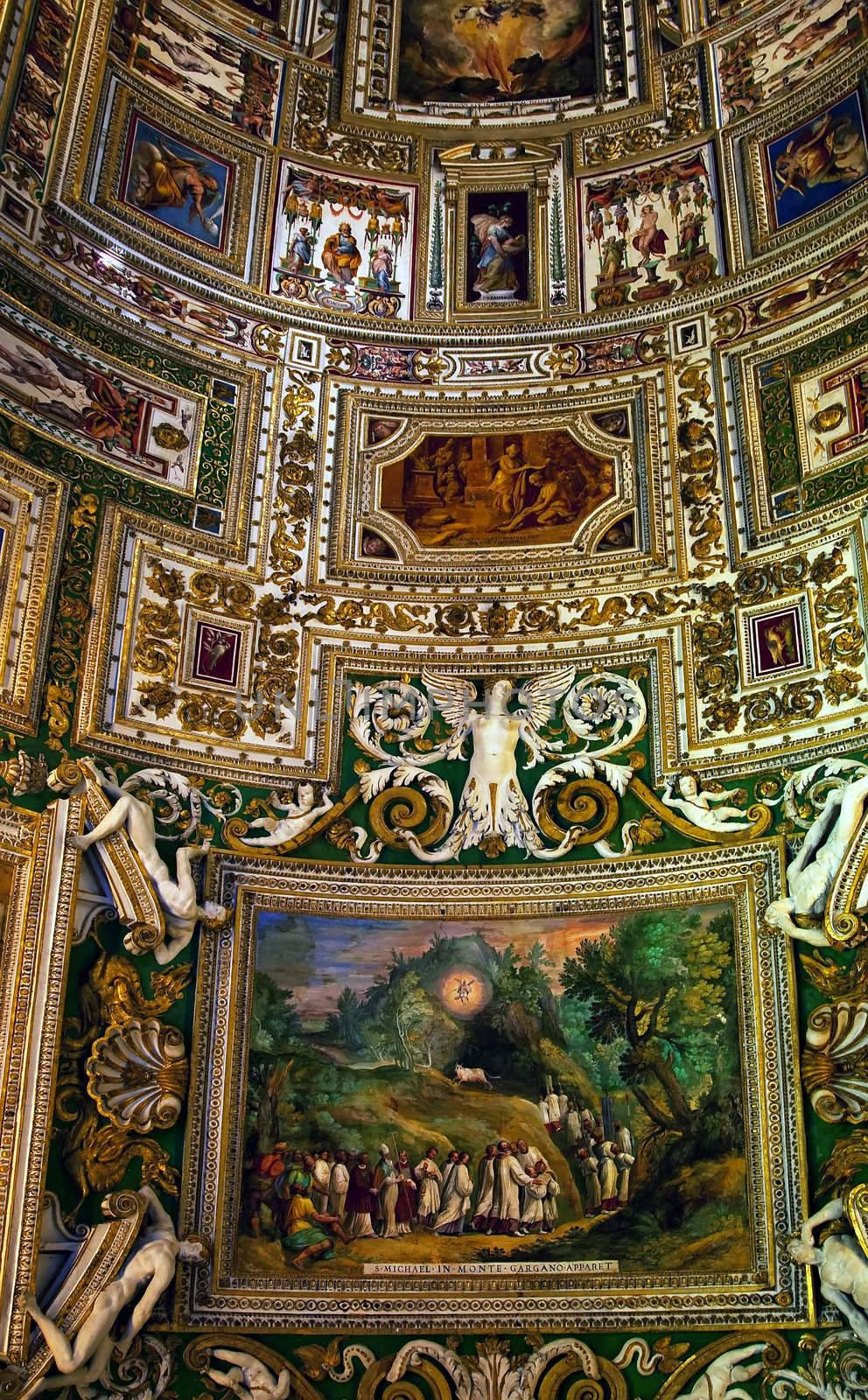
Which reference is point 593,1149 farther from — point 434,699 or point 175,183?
point 175,183

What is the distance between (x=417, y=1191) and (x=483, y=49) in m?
12.6

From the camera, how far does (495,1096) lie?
46.6 ft

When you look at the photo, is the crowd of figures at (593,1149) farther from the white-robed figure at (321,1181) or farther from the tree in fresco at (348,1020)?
the white-robed figure at (321,1181)

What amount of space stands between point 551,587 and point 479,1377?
747 centimetres

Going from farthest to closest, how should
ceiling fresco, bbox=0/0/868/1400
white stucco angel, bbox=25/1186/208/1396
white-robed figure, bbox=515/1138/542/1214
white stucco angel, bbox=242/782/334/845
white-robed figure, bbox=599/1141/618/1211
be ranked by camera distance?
white stucco angel, bbox=242/782/334/845 → white-robed figure, bbox=515/1138/542/1214 → white-robed figure, bbox=599/1141/618/1211 → ceiling fresco, bbox=0/0/868/1400 → white stucco angel, bbox=25/1186/208/1396

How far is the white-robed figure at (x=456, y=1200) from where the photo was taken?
13719 mm

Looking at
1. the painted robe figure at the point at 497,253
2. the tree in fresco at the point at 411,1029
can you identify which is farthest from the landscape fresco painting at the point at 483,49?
the tree in fresco at the point at 411,1029

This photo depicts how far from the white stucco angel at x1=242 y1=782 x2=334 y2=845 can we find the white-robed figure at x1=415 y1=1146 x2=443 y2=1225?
315cm

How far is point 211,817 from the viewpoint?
14.6 metres

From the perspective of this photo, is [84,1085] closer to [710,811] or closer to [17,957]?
[17,957]

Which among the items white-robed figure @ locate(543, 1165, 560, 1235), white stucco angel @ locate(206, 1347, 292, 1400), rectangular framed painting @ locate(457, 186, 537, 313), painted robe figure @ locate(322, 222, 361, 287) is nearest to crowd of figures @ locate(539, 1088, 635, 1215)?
white-robed figure @ locate(543, 1165, 560, 1235)

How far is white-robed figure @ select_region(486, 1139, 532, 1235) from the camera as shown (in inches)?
540

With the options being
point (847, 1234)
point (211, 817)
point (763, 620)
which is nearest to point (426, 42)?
point (763, 620)

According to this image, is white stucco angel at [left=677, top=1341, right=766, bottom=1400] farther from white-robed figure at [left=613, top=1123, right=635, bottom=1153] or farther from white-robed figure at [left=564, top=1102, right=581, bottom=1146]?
white-robed figure at [left=564, top=1102, right=581, bottom=1146]
